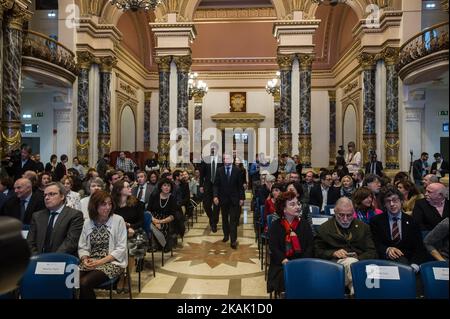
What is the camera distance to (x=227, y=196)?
759cm

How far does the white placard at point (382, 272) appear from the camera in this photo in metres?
2.90

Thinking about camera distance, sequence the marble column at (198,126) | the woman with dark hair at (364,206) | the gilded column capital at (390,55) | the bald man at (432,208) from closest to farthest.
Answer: the bald man at (432,208) → the woman with dark hair at (364,206) → the gilded column capital at (390,55) → the marble column at (198,126)

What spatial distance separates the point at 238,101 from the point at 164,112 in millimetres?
8142

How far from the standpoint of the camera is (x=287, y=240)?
159 inches

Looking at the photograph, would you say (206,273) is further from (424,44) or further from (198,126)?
(198,126)

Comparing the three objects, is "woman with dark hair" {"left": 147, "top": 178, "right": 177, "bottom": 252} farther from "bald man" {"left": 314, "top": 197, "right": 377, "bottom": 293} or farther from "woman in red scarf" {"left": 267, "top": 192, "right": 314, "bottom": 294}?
"bald man" {"left": 314, "top": 197, "right": 377, "bottom": 293}

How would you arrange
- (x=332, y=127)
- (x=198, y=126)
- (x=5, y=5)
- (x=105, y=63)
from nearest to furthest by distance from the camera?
(x=5, y=5) → (x=105, y=63) → (x=332, y=127) → (x=198, y=126)

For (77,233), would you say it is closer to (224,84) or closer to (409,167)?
(409,167)

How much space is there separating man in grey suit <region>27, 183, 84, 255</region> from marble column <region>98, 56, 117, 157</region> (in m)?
11.6

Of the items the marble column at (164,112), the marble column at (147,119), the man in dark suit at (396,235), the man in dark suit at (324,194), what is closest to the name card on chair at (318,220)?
the man in dark suit at (396,235)

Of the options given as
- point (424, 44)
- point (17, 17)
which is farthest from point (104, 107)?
point (424, 44)

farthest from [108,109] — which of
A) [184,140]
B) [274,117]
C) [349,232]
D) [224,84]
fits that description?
[349,232]

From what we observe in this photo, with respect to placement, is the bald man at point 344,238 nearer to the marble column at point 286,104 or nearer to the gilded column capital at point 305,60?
the marble column at point 286,104

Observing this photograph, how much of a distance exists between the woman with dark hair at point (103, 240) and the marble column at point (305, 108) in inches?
437
